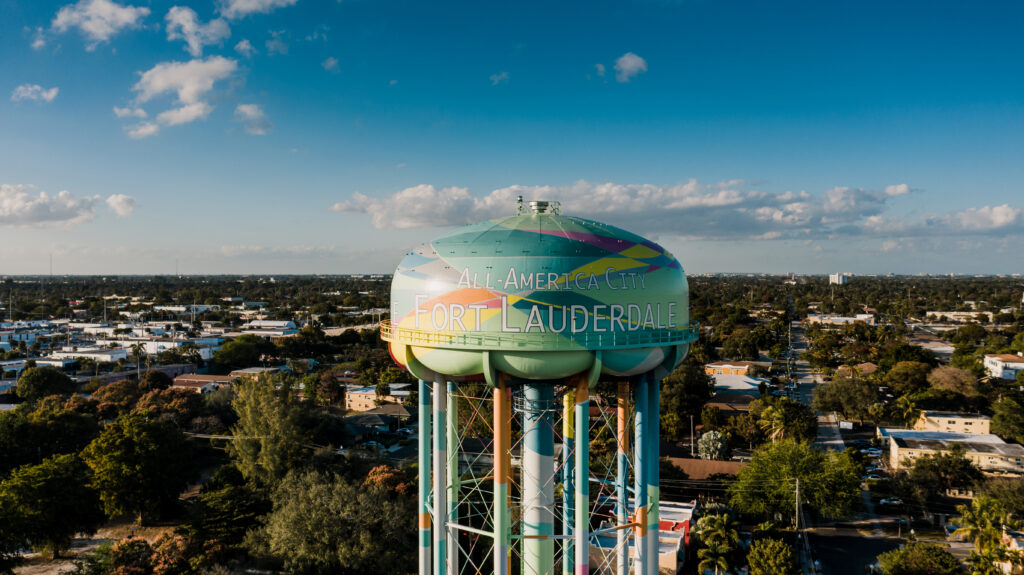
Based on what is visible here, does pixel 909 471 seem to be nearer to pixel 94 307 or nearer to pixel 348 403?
pixel 348 403

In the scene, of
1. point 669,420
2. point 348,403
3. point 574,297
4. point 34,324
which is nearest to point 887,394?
point 669,420

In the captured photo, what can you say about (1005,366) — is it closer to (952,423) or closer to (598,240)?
(952,423)

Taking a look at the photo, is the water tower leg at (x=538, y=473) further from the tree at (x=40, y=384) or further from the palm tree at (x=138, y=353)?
the palm tree at (x=138, y=353)

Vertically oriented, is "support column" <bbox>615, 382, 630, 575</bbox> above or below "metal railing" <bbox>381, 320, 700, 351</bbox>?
below

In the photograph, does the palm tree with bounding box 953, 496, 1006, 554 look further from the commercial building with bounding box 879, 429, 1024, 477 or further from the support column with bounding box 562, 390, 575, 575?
the support column with bounding box 562, 390, 575, 575

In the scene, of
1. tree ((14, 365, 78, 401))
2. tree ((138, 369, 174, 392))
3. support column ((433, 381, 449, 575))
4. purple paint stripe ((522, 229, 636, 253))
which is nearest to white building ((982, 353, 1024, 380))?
purple paint stripe ((522, 229, 636, 253))

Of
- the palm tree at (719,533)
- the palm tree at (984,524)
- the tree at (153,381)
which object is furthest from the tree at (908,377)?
the tree at (153,381)
